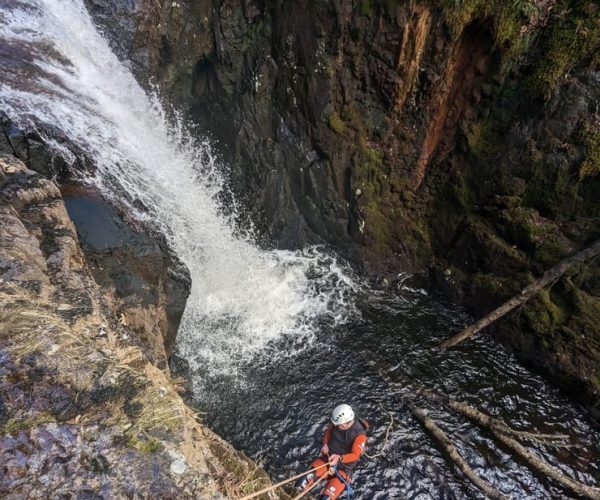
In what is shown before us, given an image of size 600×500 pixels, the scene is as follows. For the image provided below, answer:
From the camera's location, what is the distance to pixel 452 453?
20.3 ft

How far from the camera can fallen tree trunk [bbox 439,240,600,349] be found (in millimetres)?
7637

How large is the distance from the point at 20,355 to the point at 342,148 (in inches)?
309

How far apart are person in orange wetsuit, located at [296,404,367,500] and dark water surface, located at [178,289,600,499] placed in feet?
2.07

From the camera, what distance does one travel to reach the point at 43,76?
25.5ft

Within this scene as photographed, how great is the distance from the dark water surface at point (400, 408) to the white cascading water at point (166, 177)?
0.73 metres

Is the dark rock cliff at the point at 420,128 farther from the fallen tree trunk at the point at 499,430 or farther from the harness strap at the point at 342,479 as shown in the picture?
the harness strap at the point at 342,479

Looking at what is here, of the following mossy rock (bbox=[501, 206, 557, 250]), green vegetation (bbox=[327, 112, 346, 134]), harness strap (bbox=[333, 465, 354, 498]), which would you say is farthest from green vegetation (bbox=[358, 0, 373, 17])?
harness strap (bbox=[333, 465, 354, 498])

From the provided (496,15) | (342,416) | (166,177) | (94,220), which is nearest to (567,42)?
(496,15)

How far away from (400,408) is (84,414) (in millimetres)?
5585

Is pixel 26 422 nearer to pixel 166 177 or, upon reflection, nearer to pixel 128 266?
pixel 128 266

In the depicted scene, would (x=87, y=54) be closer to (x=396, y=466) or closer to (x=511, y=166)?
(x=511, y=166)

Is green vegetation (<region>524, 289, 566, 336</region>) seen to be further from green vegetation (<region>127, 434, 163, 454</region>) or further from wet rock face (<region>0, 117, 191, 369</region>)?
green vegetation (<region>127, 434, 163, 454</region>)

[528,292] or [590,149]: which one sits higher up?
[590,149]

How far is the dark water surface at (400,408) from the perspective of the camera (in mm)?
6055
